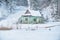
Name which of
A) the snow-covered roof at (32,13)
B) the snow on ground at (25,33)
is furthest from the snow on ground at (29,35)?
the snow-covered roof at (32,13)

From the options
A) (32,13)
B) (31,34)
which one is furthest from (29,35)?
(32,13)

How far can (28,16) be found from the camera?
198cm

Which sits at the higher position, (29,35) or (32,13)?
(32,13)

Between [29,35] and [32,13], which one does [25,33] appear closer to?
[29,35]

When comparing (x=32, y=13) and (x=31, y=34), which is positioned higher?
(x=32, y=13)

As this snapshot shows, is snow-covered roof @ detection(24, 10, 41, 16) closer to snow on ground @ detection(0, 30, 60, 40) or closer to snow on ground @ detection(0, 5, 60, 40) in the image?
snow on ground @ detection(0, 5, 60, 40)

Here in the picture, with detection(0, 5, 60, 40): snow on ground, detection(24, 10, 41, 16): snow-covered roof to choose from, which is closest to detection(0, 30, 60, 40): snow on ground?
detection(0, 5, 60, 40): snow on ground

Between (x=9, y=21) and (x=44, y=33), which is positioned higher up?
(x=9, y=21)

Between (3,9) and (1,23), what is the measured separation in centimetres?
24

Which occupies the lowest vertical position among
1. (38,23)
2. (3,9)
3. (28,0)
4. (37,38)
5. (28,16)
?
(37,38)

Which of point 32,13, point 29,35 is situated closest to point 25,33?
point 29,35

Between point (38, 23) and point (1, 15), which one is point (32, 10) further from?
point (1, 15)

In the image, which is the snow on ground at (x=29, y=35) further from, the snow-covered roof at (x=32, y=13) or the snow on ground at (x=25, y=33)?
the snow-covered roof at (x=32, y=13)

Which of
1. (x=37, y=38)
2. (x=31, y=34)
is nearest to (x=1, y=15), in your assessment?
(x=31, y=34)
